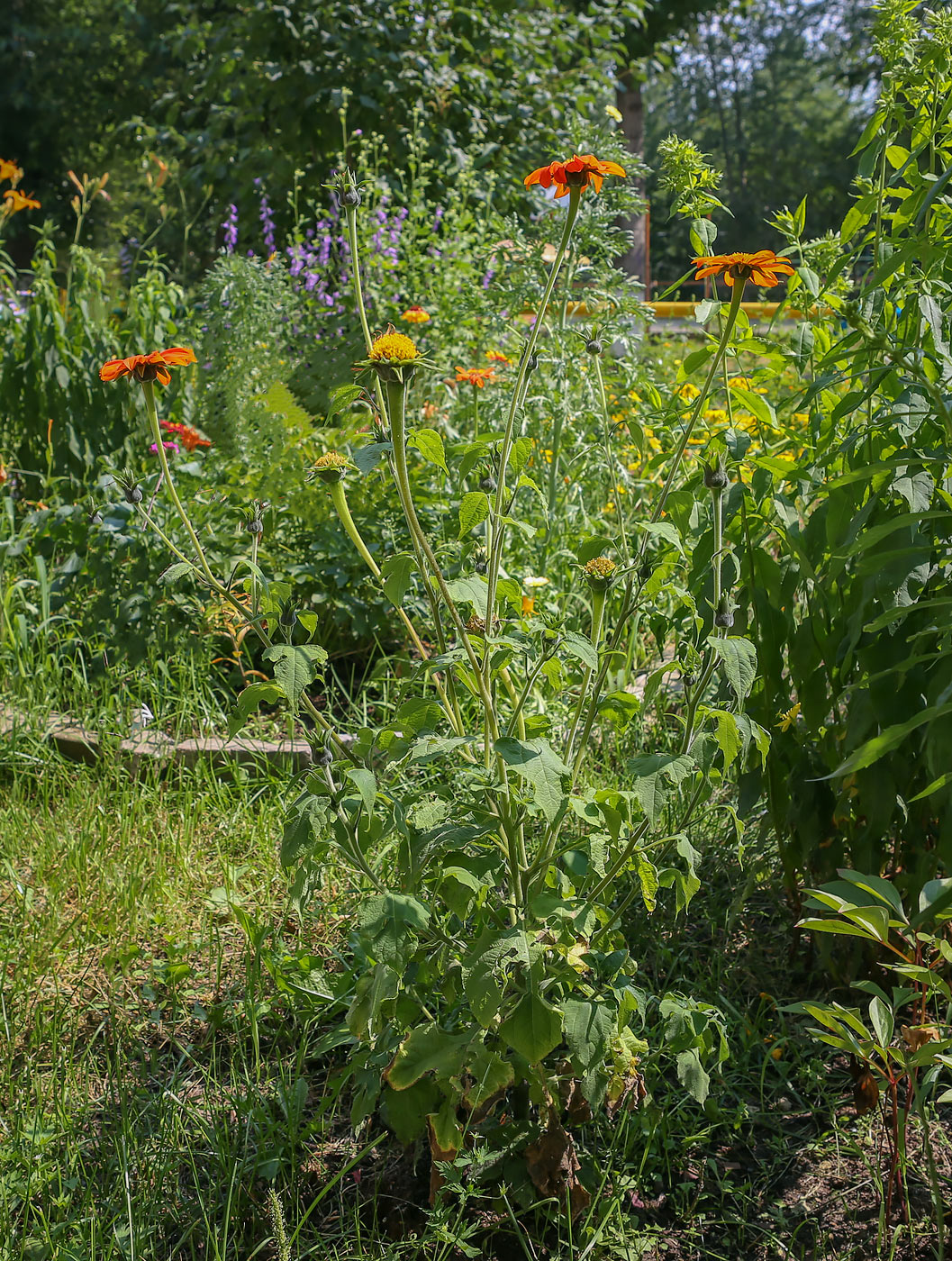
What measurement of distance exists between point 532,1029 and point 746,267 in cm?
103

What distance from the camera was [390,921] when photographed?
1273mm

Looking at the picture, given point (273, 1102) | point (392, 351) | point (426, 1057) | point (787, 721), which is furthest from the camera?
point (787, 721)

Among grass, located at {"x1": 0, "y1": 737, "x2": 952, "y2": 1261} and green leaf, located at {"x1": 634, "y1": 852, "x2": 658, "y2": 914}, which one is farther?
grass, located at {"x1": 0, "y1": 737, "x2": 952, "y2": 1261}

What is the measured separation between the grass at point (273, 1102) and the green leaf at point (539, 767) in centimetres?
57

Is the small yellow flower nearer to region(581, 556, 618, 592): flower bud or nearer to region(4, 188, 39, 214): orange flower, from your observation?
region(581, 556, 618, 592): flower bud

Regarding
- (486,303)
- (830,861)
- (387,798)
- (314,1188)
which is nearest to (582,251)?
(486,303)

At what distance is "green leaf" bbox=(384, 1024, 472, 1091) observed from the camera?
53.6 inches

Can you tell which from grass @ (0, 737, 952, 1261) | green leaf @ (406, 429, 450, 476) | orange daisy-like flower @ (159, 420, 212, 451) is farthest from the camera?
orange daisy-like flower @ (159, 420, 212, 451)

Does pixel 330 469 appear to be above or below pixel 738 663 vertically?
above

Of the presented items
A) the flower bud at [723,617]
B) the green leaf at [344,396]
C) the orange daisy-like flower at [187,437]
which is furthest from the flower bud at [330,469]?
the orange daisy-like flower at [187,437]

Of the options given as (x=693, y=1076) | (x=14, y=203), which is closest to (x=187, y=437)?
(x=14, y=203)

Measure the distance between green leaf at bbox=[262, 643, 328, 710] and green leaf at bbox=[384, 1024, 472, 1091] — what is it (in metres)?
0.51

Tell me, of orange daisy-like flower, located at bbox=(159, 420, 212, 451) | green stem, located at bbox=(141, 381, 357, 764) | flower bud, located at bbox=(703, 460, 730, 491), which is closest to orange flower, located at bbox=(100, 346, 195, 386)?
green stem, located at bbox=(141, 381, 357, 764)

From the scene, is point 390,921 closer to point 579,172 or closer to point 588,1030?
point 588,1030
